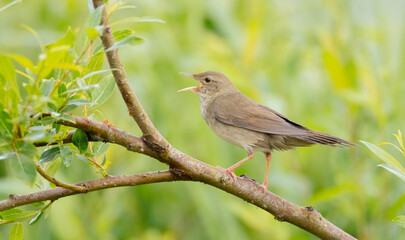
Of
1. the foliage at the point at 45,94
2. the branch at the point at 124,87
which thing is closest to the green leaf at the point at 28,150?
the foliage at the point at 45,94

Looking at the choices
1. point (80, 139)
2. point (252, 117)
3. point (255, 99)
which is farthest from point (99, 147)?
point (255, 99)

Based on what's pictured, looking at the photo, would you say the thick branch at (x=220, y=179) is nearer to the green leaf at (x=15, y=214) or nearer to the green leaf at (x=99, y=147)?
the green leaf at (x=99, y=147)

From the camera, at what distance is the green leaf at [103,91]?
1.89 meters

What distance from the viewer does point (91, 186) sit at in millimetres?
1809

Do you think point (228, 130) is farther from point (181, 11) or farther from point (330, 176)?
point (181, 11)

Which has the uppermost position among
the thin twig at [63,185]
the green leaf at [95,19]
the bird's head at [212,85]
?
the green leaf at [95,19]

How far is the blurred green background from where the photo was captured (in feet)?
13.0

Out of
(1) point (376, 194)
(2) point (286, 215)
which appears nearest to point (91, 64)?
(2) point (286, 215)

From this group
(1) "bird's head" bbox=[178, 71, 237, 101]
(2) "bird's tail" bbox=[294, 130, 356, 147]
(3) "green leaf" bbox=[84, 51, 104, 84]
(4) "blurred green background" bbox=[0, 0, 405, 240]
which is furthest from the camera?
(1) "bird's head" bbox=[178, 71, 237, 101]

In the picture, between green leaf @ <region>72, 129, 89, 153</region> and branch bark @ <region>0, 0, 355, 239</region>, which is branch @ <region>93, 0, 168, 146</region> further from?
green leaf @ <region>72, 129, 89, 153</region>

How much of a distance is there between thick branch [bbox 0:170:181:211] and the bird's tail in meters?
1.15

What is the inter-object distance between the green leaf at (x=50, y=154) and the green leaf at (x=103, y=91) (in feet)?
0.64

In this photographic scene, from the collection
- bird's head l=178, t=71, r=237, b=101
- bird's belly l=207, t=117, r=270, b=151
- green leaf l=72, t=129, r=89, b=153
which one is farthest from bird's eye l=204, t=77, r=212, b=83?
green leaf l=72, t=129, r=89, b=153

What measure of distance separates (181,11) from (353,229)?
89.4 inches
